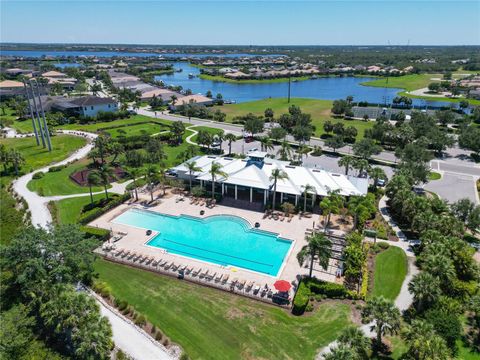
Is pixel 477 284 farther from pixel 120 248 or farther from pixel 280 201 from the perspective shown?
pixel 120 248

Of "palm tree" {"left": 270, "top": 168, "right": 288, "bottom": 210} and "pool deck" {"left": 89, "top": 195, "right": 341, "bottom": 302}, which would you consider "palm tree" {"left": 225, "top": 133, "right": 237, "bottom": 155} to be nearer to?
"pool deck" {"left": 89, "top": 195, "right": 341, "bottom": 302}

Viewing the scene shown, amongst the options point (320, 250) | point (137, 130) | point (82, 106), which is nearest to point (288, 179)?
point (320, 250)

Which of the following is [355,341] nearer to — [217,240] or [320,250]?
[320,250]

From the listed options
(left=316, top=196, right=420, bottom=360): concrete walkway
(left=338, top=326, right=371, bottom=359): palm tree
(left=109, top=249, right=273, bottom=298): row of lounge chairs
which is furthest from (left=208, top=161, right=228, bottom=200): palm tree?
(left=338, top=326, right=371, bottom=359): palm tree

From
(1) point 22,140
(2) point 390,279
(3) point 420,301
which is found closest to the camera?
(3) point 420,301

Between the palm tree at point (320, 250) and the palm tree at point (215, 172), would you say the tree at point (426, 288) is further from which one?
the palm tree at point (215, 172)

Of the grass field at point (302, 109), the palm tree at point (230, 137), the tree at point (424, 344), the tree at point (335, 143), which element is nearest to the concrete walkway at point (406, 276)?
the tree at point (424, 344)

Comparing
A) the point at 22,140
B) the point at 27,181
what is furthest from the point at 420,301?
the point at 22,140
